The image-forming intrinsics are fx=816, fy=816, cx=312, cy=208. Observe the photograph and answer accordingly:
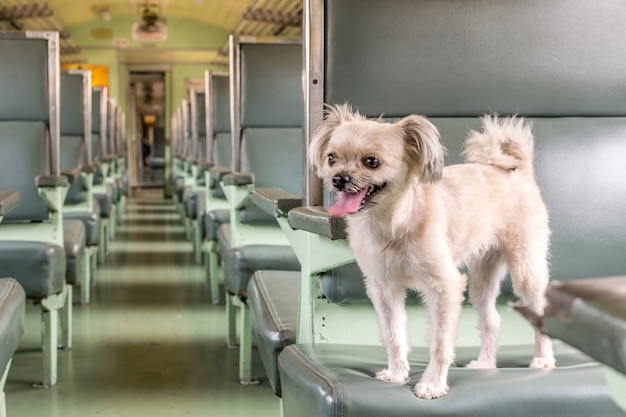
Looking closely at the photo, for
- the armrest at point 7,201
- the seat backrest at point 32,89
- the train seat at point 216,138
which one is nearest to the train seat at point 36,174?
the seat backrest at point 32,89

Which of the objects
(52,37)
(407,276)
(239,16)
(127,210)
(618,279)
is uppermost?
(239,16)

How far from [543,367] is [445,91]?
0.82 meters

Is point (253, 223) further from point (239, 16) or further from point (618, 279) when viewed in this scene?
point (239, 16)

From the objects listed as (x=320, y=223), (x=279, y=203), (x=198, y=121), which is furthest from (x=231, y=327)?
(x=198, y=121)

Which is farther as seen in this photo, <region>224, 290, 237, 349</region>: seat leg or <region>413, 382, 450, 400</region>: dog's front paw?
<region>224, 290, 237, 349</region>: seat leg

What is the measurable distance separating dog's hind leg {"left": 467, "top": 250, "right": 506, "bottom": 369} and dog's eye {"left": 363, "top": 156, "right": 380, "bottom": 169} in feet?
1.69

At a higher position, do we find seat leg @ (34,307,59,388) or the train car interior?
the train car interior

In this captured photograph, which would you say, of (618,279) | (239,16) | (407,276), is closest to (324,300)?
(407,276)

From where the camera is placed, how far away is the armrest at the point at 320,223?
170 cm

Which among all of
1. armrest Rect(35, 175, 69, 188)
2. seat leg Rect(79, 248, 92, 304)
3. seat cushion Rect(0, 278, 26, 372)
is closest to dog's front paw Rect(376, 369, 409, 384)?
seat cushion Rect(0, 278, 26, 372)

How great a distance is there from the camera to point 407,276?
1577 millimetres

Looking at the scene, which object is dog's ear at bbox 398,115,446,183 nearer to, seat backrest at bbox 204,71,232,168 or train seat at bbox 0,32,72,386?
train seat at bbox 0,32,72,386

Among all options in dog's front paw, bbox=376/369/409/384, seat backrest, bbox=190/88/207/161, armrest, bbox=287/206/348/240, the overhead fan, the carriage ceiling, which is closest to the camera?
dog's front paw, bbox=376/369/409/384

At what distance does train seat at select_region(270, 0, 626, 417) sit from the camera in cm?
208
